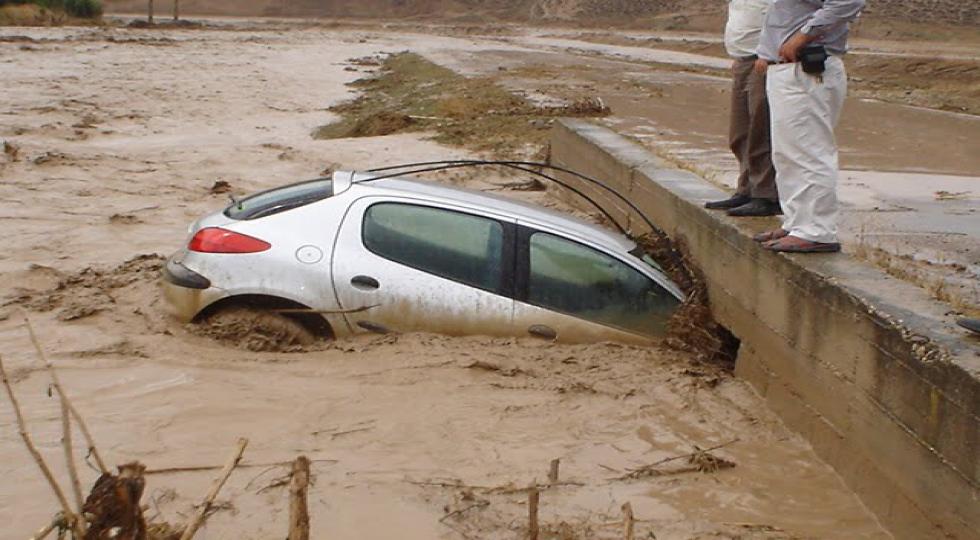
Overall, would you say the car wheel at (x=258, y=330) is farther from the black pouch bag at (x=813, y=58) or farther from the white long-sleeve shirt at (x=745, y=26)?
the white long-sleeve shirt at (x=745, y=26)

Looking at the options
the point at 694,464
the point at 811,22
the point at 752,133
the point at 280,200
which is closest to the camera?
the point at 694,464

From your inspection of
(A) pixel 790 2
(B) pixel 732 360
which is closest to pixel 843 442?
(B) pixel 732 360

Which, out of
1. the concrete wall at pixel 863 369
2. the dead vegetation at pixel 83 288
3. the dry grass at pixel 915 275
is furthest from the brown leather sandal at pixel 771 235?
the dead vegetation at pixel 83 288

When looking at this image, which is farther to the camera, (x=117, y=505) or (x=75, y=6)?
(x=75, y=6)

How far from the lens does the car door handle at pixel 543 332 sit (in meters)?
7.34

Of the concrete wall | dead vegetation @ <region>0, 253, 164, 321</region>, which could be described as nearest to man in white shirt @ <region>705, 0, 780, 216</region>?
the concrete wall

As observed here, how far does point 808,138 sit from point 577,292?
66.2 inches

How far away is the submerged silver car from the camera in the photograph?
23.7 ft

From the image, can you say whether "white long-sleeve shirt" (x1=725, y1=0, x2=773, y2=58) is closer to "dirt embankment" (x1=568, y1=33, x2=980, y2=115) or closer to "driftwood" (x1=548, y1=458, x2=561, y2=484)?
"driftwood" (x1=548, y1=458, x2=561, y2=484)

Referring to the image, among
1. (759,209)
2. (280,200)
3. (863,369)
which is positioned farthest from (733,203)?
(280,200)

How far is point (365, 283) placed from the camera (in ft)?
23.7

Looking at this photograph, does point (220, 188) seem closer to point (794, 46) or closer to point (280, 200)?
point (280, 200)

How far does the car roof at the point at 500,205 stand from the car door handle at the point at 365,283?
60 centimetres

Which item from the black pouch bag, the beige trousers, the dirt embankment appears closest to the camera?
the black pouch bag
